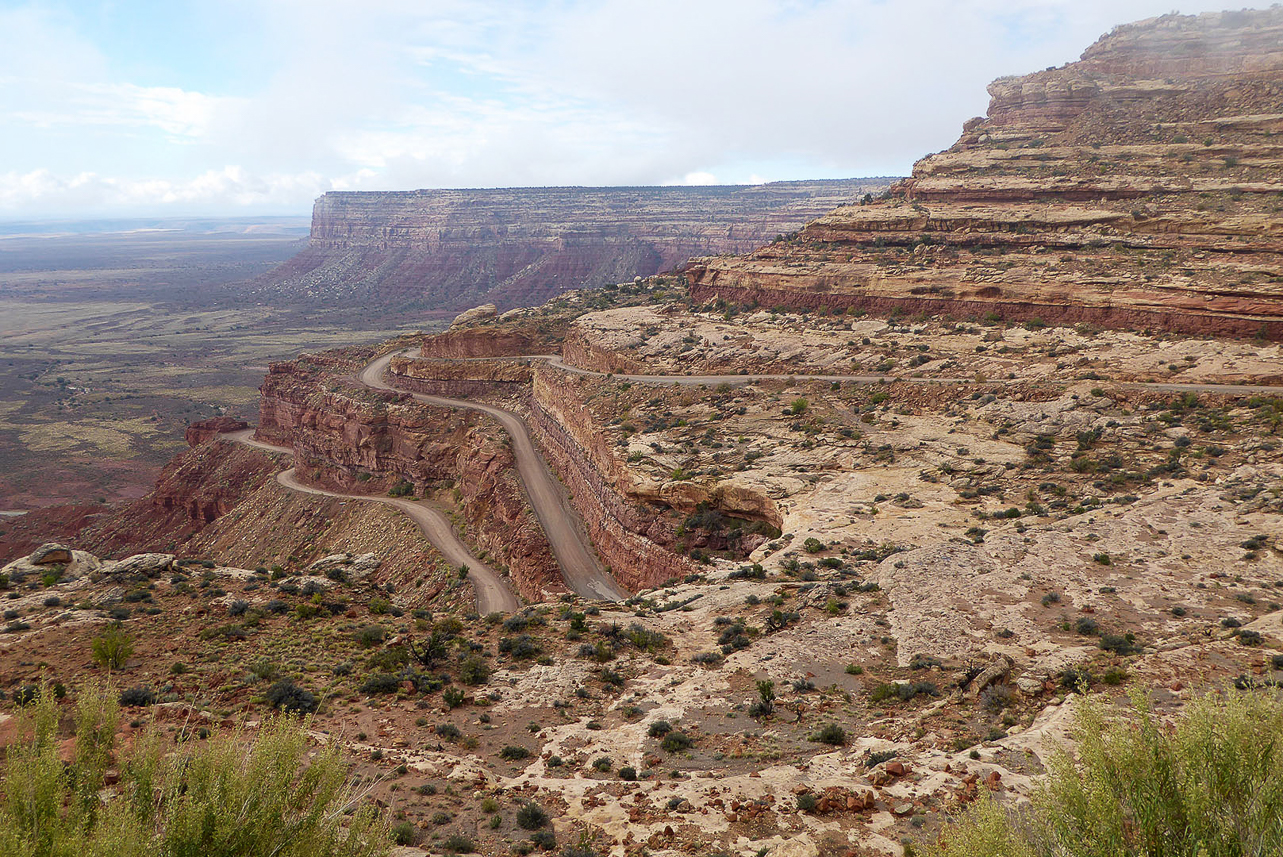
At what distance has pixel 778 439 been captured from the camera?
129 ft

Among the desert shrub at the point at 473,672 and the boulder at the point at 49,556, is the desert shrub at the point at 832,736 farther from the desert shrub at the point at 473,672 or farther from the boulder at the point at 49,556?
the boulder at the point at 49,556

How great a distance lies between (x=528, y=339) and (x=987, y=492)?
52981mm

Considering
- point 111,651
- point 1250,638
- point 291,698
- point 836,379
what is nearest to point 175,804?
point 291,698

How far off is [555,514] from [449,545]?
7.87 meters

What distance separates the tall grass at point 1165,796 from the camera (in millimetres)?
7332

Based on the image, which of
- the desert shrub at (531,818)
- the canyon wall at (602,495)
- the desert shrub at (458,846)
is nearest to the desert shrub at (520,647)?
the desert shrub at (531,818)

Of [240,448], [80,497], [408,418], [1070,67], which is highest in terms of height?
[1070,67]

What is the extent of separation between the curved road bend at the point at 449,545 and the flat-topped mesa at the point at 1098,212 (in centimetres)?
3470

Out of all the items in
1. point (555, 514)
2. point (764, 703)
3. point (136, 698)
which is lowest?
point (555, 514)

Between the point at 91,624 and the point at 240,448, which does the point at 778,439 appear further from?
the point at 240,448

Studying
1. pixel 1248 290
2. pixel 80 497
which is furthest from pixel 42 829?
pixel 80 497

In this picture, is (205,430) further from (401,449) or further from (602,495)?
(602,495)

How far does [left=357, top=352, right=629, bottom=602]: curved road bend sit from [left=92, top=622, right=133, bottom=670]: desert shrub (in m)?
22.3

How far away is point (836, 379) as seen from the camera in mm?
47500
